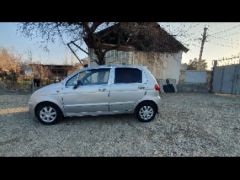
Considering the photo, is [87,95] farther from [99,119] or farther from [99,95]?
[99,119]

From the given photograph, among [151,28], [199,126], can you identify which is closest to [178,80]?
[151,28]

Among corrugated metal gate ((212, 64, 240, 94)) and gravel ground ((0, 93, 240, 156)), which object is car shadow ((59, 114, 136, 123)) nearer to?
gravel ground ((0, 93, 240, 156))

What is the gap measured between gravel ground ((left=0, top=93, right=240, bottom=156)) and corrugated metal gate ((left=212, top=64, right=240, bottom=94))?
25.2 ft

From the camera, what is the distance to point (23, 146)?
4.04 meters

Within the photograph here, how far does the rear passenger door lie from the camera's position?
18.3 feet

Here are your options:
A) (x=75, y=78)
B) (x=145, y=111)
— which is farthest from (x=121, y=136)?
(x=75, y=78)

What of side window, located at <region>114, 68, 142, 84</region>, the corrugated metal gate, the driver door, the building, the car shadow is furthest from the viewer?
the corrugated metal gate

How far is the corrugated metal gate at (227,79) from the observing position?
12.7 m

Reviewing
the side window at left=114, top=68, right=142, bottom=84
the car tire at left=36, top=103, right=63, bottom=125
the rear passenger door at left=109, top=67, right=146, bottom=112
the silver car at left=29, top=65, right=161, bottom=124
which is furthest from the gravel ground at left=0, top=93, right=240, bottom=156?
the side window at left=114, top=68, right=142, bottom=84

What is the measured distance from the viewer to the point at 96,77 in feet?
18.5

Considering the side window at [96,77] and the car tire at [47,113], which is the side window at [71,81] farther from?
the car tire at [47,113]

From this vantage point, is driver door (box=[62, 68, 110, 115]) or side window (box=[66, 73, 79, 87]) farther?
side window (box=[66, 73, 79, 87])

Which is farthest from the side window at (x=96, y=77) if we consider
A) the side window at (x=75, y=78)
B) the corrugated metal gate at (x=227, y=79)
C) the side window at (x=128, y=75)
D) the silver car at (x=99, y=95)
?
the corrugated metal gate at (x=227, y=79)
